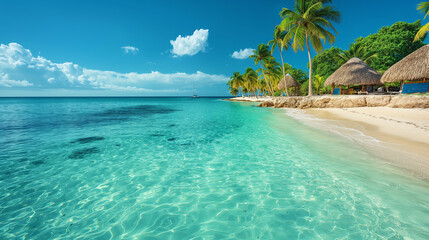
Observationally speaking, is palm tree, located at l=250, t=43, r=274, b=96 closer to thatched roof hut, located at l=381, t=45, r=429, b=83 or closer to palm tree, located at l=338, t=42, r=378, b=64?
palm tree, located at l=338, t=42, r=378, b=64

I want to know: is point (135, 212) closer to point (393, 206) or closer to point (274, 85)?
point (393, 206)

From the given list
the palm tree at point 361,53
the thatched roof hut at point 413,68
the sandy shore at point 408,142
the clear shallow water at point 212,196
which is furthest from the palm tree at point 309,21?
the clear shallow water at point 212,196

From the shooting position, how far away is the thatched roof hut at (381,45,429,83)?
13091 mm

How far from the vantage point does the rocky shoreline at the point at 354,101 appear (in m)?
11.2

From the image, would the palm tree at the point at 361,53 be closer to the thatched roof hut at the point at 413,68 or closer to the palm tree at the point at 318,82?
the palm tree at the point at 318,82

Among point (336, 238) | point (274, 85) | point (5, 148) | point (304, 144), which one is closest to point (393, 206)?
point (336, 238)

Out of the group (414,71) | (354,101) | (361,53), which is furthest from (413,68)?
(361,53)

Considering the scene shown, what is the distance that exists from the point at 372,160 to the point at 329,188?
Answer: 2246 mm

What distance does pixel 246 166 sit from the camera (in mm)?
4578

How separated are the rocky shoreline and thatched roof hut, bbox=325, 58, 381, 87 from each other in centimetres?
302

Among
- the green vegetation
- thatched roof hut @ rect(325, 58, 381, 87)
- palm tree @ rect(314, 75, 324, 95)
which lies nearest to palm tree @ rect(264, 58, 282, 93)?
the green vegetation

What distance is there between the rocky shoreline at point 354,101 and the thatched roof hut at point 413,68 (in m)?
2.40

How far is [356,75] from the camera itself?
18.7m

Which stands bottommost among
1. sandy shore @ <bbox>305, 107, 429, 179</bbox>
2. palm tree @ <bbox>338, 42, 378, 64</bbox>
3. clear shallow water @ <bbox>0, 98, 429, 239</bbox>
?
clear shallow water @ <bbox>0, 98, 429, 239</bbox>
